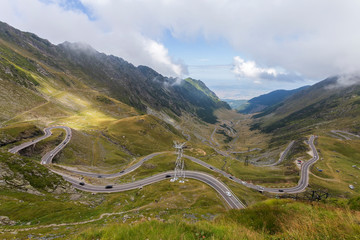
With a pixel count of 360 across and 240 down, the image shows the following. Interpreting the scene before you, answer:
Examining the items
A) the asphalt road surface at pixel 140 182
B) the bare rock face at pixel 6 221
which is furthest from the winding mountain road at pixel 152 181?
the bare rock face at pixel 6 221

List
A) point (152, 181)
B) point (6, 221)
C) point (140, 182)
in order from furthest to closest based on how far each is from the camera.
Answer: point (152, 181) < point (140, 182) < point (6, 221)

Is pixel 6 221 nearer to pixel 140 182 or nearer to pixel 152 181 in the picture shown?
pixel 140 182

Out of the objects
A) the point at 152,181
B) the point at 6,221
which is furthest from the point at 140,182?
the point at 6,221

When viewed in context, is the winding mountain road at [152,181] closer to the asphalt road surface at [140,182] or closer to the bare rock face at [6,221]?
the asphalt road surface at [140,182]

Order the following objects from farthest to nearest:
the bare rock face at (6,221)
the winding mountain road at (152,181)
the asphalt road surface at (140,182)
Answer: the winding mountain road at (152,181), the asphalt road surface at (140,182), the bare rock face at (6,221)

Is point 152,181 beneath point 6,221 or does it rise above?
beneath

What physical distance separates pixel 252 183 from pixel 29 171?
109m

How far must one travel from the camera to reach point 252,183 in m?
99.9

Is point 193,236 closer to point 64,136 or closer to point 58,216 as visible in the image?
point 58,216

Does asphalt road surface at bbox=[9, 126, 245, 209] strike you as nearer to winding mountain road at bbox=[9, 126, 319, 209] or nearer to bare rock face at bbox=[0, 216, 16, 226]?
winding mountain road at bbox=[9, 126, 319, 209]

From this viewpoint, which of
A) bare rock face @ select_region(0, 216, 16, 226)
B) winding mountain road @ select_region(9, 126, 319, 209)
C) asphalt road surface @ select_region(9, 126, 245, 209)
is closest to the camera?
bare rock face @ select_region(0, 216, 16, 226)

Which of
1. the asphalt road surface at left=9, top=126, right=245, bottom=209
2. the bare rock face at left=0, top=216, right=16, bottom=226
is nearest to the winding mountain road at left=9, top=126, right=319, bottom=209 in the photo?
the asphalt road surface at left=9, top=126, right=245, bottom=209

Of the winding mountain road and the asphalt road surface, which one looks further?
the winding mountain road

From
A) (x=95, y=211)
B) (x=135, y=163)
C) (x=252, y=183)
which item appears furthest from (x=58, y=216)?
(x=252, y=183)
